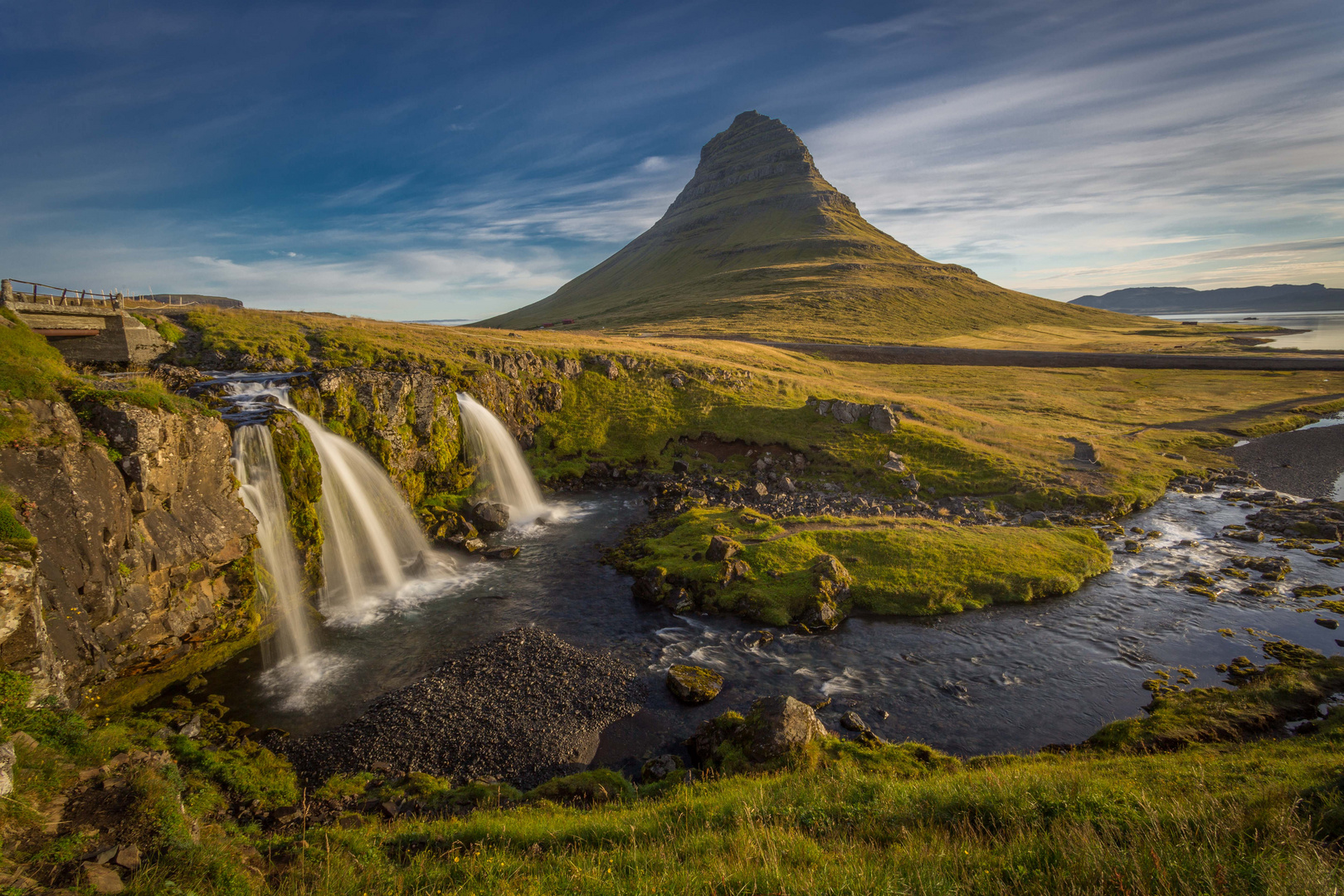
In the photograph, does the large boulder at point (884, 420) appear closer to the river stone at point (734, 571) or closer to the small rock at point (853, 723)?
the river stone at point (734, 571)

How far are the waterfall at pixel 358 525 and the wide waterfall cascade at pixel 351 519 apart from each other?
Answer: 0.04m

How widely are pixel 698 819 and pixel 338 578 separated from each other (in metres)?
24.4

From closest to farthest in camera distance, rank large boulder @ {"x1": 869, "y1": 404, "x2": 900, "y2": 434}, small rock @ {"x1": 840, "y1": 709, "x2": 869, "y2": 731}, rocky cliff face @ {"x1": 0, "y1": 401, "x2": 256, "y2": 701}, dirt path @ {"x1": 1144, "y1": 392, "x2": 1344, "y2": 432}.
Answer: rocky cliff face @ {"x1": 0, "y1": 401, "x2": 256, "y2": 701} → small rock @ {"x1": 840, "y1": 709, "x2": 869, "y2": 731} → large boulder @ {"x1": 869, "y1": 404, "x2": 900, "y2": 434} → dirt path @ {"x1": 1144, "y1": 392, "x2": 1344, "y2": 432}

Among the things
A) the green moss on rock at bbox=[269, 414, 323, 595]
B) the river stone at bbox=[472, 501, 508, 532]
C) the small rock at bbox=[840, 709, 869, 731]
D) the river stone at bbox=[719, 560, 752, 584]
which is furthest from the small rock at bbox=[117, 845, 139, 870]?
the river stone at bbox=[472, 501, 508, 532]

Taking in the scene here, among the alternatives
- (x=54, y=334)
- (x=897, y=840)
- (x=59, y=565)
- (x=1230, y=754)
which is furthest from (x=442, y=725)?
(x=54, y=334)

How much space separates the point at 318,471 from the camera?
27.8 metres

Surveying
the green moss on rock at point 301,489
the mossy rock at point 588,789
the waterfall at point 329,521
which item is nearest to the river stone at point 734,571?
the mossy rock at point 588,789

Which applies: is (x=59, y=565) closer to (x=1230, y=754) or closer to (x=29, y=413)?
(x=29, y=413)

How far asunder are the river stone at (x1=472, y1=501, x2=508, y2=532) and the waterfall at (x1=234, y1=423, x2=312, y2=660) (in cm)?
1161

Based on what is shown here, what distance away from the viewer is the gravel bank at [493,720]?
1644cm

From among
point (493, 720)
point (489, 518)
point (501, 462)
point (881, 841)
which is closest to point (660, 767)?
point (493, 720)

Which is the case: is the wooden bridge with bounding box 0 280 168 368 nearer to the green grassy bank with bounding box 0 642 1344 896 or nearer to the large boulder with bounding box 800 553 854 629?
the green grassy bank with bounding box 0 642 1344 896

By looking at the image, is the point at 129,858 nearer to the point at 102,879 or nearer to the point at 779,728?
the point at 102,879

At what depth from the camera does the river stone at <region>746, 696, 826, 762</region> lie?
15.4m
